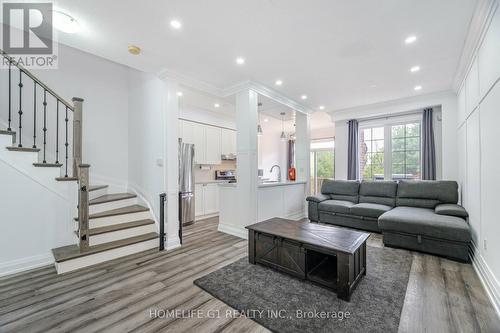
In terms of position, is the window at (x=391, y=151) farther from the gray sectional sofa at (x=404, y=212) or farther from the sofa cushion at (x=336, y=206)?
the sofa cushion at (x=336, y=206)

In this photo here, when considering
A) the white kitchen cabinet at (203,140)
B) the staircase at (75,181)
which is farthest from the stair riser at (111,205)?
the white kitchen cabinet at (203,140)

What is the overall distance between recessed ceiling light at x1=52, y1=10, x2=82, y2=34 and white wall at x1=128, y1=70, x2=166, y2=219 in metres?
1.25

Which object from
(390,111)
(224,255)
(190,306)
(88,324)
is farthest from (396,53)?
(88,324)

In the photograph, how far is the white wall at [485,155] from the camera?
201 centimetres

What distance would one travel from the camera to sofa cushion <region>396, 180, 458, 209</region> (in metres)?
3.94

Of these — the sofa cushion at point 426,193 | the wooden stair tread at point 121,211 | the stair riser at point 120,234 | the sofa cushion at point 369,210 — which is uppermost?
the sofa cushion at point 426,193

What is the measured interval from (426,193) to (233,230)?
12.8 feet

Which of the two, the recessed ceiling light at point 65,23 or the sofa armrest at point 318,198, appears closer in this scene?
the recessed ceiling light at point 65,23

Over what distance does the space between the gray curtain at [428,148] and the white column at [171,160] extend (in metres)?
5.39

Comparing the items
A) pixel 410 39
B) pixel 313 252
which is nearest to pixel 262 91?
pixel 410 39

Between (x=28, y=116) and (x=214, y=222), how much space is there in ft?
12.7

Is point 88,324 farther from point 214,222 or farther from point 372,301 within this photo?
point 214,222

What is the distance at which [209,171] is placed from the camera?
611cm

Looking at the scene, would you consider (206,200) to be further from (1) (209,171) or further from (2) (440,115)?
(2) (440,115)
